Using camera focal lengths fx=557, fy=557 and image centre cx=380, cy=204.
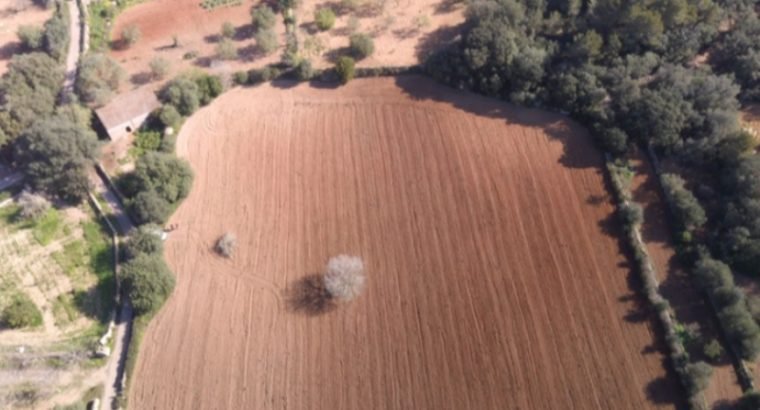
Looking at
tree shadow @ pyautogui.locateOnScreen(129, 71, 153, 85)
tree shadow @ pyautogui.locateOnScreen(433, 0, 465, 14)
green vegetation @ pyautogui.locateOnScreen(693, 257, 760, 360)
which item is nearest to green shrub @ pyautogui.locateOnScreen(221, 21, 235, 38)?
tree shadow @ pyautogui.locateOnScreen(129, 71, 153, 85)

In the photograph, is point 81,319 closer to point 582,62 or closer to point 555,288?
point 555,288

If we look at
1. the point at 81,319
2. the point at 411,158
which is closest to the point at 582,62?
the point at 411,158

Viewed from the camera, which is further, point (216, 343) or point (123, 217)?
point (123, 217)

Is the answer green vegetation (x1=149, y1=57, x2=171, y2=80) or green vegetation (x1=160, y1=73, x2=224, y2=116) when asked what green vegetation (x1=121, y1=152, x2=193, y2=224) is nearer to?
green vegetation (x1=160, y1=73, x2=224, y2=116)

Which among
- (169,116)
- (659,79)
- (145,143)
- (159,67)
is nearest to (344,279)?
(169,116)

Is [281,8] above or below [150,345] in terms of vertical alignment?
above

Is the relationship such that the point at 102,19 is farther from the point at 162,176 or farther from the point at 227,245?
the point at 227,245

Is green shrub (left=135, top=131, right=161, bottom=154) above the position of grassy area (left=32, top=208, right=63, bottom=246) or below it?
above
